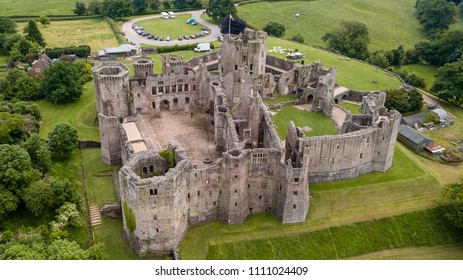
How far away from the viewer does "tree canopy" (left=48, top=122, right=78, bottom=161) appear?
84.9 metres

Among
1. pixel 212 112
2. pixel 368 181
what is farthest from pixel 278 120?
pixel 368 181

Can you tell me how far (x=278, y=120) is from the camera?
101000mm

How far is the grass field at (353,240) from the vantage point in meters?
66.8

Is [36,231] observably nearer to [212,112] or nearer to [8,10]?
[212,112]

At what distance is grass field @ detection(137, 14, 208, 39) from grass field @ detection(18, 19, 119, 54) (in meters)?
15.4

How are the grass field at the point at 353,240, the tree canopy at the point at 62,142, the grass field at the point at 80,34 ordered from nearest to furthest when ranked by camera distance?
the grass field at the point at 353,240
the tree canopy at the point at 62,142
the grass field at the point at 80,34

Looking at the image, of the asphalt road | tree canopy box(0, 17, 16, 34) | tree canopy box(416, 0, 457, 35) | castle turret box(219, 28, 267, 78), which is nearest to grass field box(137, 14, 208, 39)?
the asphalt road

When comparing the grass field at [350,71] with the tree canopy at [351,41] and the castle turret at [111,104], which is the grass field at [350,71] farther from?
the castle turret at [111,104]

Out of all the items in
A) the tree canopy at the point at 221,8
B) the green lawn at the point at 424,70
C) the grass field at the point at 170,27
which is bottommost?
the green lawn at the point at 424,70

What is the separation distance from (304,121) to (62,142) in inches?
2057

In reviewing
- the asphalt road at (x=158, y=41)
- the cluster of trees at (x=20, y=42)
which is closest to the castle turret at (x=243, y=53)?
the asphalt road at (x=158, y=41)

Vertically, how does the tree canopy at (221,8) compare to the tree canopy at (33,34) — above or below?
above

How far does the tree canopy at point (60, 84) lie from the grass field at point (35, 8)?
87483 mm

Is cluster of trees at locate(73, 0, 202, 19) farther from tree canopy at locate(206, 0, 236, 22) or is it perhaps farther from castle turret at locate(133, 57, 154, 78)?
castle turret at locate(133, 57, 154, 78)
